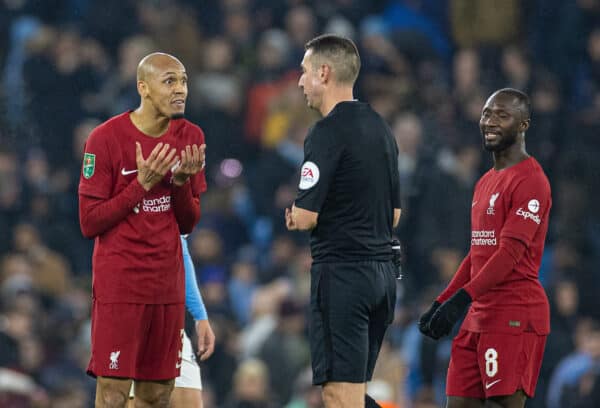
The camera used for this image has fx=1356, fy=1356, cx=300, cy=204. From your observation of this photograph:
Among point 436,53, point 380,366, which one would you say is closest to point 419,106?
point 436,53

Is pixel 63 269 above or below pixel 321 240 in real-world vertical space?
below

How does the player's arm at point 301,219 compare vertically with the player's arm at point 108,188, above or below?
below

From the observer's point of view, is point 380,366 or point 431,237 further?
point 431,237

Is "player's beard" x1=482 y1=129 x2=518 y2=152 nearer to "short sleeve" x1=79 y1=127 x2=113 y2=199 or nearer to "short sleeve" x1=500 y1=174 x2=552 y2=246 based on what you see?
"short sleeve" x1=500 y1=174 x2=552 y2=246

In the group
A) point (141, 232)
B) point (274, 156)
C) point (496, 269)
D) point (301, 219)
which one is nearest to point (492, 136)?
point (496, 269)

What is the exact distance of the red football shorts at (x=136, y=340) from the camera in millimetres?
5988

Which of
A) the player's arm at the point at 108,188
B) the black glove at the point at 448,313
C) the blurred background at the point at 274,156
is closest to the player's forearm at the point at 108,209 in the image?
the player's arm at the point at 108,188

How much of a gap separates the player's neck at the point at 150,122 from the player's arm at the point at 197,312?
743mm

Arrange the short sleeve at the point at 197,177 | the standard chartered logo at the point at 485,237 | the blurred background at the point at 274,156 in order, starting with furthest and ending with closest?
the blurred background at the point at 274,156 < the standard chartered logo at the point at 485,237 < the short sleeve at the point at 197,177

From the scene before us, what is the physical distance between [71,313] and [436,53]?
15.5 ft

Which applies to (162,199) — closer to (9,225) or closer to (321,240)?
(321,240)

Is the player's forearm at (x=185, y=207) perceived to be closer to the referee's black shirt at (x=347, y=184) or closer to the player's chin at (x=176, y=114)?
the player's chin at (x=176, y=114)

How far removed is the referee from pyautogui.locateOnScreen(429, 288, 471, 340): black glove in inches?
11.2

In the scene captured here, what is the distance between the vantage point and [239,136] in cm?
1366
